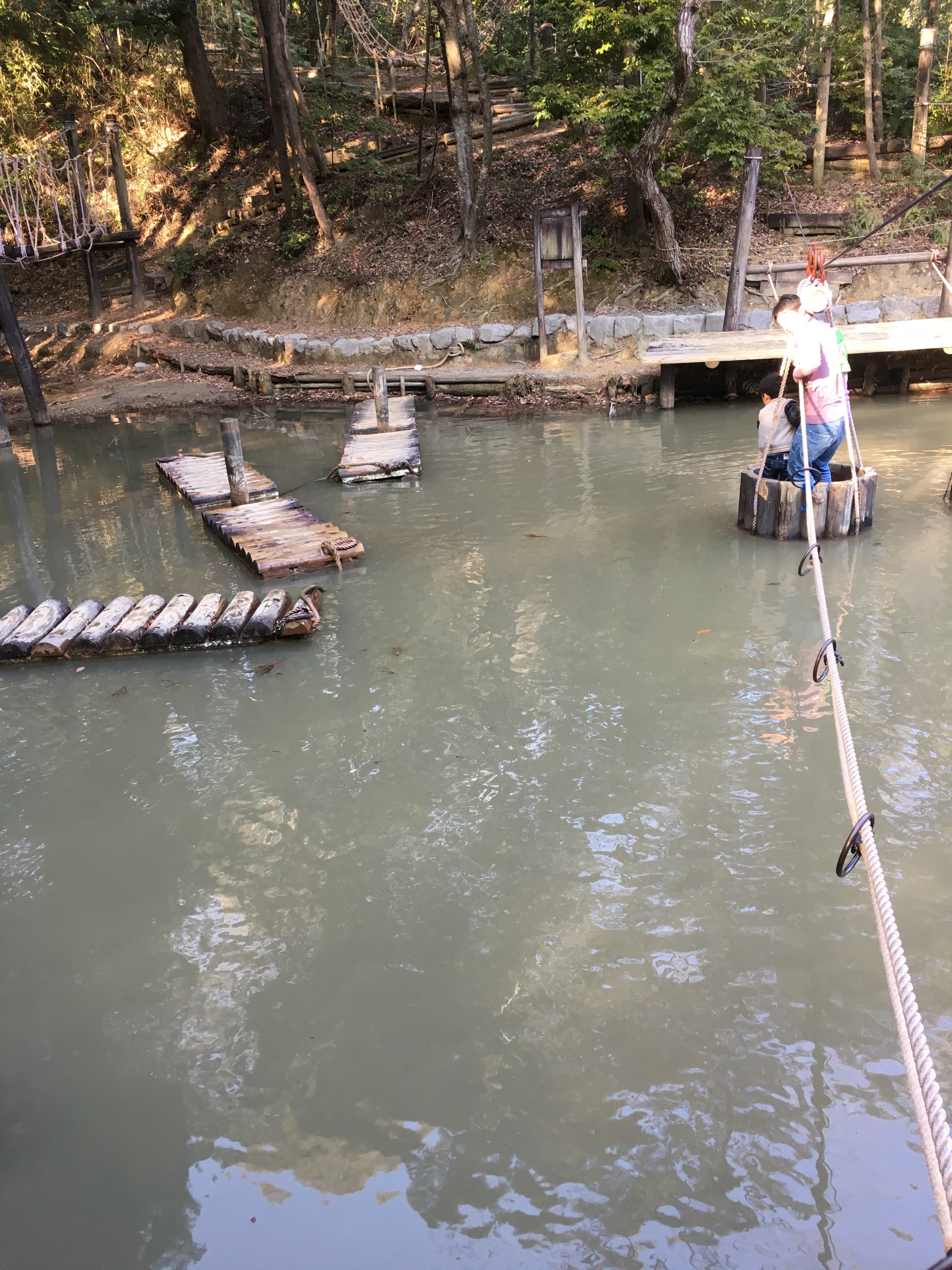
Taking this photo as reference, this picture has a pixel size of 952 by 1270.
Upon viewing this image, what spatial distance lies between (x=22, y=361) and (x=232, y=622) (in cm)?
979

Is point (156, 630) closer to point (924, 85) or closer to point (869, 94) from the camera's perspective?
point (869, 94)

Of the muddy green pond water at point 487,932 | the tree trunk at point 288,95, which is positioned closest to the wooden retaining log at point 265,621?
the muddy green pond water at point 487,932

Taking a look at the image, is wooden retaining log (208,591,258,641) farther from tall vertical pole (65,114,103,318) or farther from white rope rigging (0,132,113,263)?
tall vertical pole (65,114,103,318)

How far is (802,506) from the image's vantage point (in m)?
7.43

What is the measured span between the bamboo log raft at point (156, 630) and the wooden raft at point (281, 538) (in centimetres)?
102

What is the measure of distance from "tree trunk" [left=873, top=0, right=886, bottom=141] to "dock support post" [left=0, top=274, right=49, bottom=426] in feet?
48.5

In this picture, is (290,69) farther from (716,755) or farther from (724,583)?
(716,755)

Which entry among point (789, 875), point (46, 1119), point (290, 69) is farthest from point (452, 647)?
point (290, 69)

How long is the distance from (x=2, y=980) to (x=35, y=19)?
22.6 meters

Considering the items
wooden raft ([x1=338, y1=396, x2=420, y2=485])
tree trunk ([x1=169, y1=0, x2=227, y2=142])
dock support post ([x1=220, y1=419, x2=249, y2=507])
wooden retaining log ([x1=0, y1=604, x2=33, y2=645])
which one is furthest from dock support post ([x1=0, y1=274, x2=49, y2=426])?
tree trunk ([x1=169, y1=0, x2=227, y2=142])

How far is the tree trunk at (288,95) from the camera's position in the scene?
56.4 ft

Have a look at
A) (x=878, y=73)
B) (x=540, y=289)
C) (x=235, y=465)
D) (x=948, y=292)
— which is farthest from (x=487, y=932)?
(x=878, y=73)

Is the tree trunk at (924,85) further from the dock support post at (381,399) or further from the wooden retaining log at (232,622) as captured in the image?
the wooden retaining log at (232,622)

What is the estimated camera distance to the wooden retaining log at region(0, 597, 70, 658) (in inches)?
250
